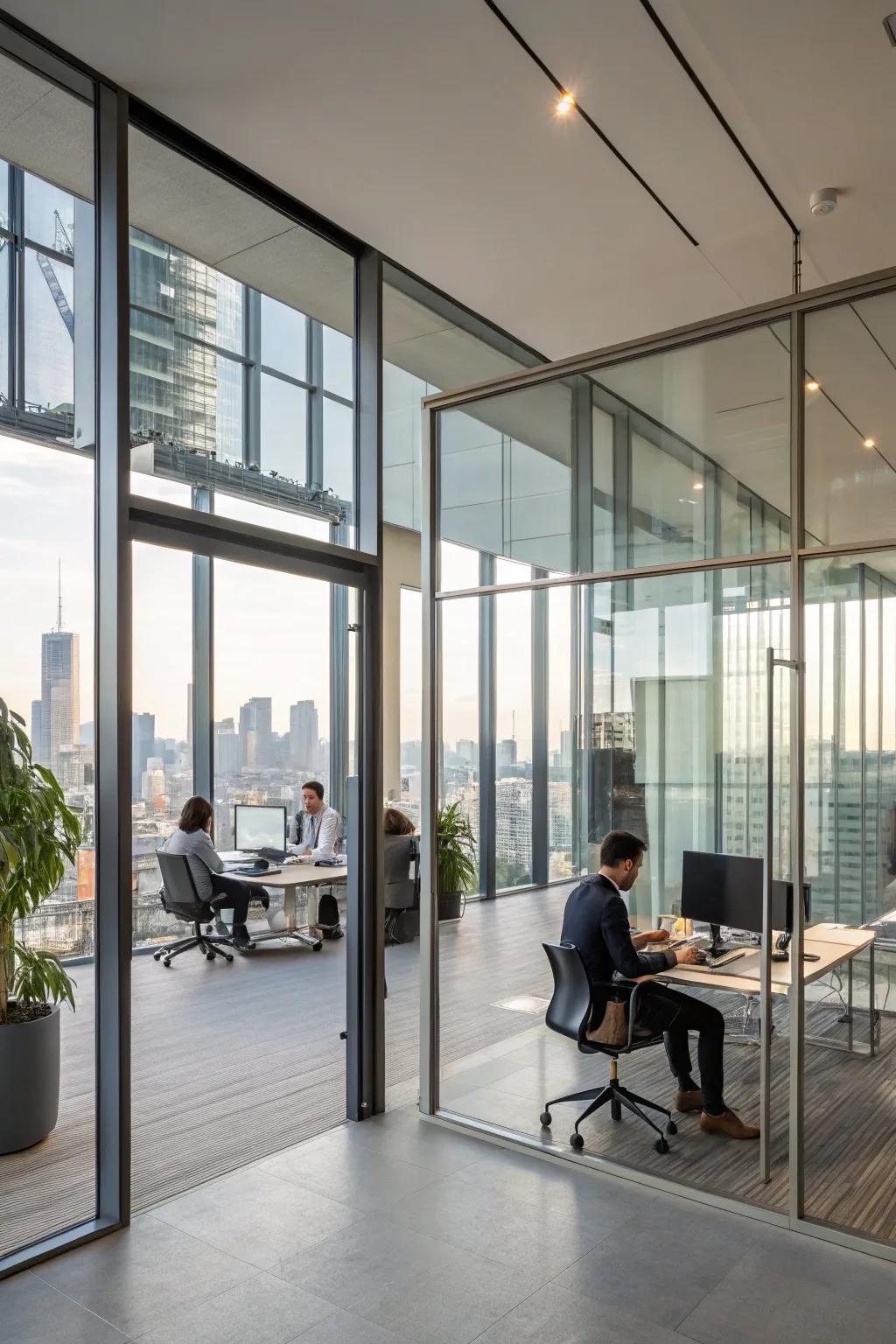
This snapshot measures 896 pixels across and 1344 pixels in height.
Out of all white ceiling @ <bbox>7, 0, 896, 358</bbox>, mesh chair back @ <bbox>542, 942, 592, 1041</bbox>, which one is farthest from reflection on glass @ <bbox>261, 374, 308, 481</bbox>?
mesh chair back @ <bbox>542, 942, 592, 1041</bbox>

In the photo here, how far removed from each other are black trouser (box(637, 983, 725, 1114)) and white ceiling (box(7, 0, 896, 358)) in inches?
128

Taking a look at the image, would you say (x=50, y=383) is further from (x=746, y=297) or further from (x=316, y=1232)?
(x=746, y=297)

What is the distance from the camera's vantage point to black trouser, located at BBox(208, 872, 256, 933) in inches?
281

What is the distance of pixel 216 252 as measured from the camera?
4141mm

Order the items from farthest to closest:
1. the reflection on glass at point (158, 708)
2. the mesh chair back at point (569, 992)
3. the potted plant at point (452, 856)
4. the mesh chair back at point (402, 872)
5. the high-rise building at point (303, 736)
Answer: the high-rise building at point (303, 736) < the reflection on glass at point (158, 708) < the mesh chair back at point (402, 872) < the potted plant at point (452, 856) < the mesh chair back at point (569, 992)

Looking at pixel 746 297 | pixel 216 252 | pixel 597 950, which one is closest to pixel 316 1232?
pixel 597 950

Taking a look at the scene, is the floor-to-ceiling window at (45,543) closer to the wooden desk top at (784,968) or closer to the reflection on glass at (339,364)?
the reflection on glass at (339,364)

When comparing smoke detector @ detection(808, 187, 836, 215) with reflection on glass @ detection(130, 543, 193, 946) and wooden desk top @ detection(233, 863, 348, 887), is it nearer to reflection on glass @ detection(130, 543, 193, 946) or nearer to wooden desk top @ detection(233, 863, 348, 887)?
reflection on glass @ detection(130, 543, 193, 946)

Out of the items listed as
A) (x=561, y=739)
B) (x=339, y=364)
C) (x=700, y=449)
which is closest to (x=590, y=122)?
(x=700, y=449)

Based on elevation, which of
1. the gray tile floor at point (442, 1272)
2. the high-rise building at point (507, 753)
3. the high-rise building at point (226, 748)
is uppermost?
the high-rise building at point (507, 753)

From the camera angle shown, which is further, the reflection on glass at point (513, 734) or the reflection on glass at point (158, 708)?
the reflection on glass at point (158, 708)

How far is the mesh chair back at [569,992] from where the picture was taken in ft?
13.1

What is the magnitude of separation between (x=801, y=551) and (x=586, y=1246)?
249 centimetres

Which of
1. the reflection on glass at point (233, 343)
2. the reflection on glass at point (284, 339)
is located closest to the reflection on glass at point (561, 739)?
the reflection on glass at point (233, 343)
